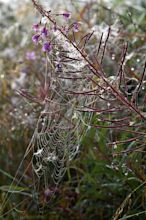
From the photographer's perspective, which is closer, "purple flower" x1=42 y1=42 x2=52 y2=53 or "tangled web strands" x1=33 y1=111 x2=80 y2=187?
"purple flower" x1=42 y1=42 x2=52 y2=53

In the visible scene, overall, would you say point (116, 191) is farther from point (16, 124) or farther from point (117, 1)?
point (117, 1)

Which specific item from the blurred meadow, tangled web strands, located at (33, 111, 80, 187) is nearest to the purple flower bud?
the blurred meadow

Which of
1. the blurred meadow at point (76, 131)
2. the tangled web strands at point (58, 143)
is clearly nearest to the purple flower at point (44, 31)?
the blurred meadow at point (76, 131)

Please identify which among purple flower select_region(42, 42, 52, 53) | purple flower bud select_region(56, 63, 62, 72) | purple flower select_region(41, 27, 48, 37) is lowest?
purple flower bud select_region(56, 63, 62, 72)

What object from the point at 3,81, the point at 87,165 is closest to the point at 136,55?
the point at 87,165

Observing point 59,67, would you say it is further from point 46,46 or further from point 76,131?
point 76,131

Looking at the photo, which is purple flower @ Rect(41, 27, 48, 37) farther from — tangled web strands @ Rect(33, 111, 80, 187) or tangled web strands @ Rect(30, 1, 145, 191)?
tangled web strands @ Rect(33, 111, 80, 187)

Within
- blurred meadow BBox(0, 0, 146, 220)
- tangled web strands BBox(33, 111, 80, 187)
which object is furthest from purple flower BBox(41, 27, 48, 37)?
tangled web strands BBox(33, 111, 80, 187)

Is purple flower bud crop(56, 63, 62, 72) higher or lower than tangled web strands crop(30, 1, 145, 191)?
higher

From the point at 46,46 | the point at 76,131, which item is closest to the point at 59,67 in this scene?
the point at 46,46
